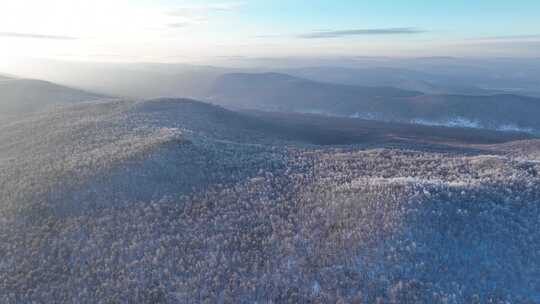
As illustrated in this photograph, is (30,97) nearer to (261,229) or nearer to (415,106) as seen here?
(261,229)

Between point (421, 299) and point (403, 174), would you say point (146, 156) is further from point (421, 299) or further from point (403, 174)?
point (421, 299)

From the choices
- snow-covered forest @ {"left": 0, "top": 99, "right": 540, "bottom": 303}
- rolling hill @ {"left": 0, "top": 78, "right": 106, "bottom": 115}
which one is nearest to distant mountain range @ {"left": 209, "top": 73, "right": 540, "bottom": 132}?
rolling hill @ {"left": 0, "top": 78, "right": 106, "bottom": 115}

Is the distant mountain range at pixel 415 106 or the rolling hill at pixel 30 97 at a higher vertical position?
the rolling hill at pixel 30 97

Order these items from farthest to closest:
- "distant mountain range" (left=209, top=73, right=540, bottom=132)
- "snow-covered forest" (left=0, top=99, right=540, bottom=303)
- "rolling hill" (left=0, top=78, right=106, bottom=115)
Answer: "distant mountain range" (left=209, top=73, right=540, bottom=132)
"rolling hill" (left=0, top=78, right=106, bottom=115)
"snow-covered forest" (left=0, top=99, right=540, bottom=303)

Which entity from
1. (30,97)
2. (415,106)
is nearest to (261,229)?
(30,97)

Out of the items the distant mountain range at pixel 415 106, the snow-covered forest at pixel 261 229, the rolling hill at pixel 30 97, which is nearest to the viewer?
the snow-covered forest at pixel 261 229

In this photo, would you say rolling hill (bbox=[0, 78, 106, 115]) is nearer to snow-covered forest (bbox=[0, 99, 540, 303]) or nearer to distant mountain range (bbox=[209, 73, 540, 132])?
snow-covered forest (bbox=[0, 99, 540, 303])

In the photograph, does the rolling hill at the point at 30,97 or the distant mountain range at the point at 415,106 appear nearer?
the rolling hill at the point at 30,97

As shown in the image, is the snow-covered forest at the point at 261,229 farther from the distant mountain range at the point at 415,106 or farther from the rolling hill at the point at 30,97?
the distant mountain range at the point at 415,106

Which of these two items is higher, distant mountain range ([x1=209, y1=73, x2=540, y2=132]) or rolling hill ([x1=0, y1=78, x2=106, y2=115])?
rolling hill ([x1=0, y1=78, x2=106, y2=115])

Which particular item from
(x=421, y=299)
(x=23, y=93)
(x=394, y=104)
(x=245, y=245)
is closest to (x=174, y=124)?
A: (x=245, y=245)

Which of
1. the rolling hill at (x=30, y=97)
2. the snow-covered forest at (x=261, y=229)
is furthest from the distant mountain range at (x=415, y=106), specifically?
the snow-covered forest at (x=261, y=229)
